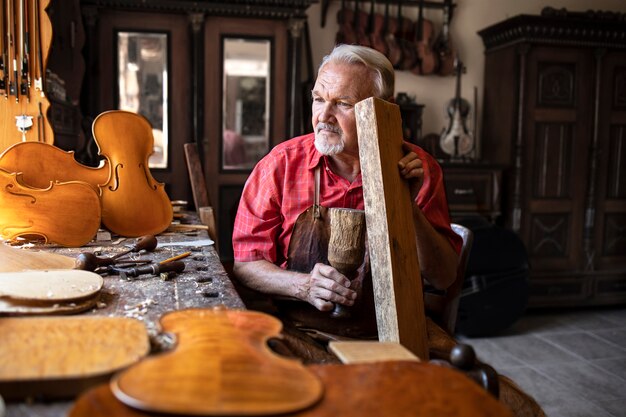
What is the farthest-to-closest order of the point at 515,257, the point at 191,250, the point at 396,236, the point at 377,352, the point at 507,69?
the point at 507,69 → the point at 515,257 → the point at 191,250 → the point at 396,236 → the point at 377,352

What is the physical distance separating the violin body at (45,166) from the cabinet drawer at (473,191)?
3.51m

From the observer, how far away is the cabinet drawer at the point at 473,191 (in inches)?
205

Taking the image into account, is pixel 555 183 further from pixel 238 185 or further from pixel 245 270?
pixel 245 270

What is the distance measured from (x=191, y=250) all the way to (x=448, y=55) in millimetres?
4275

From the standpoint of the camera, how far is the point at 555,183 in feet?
17.9

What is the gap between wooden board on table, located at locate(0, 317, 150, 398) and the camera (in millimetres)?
875

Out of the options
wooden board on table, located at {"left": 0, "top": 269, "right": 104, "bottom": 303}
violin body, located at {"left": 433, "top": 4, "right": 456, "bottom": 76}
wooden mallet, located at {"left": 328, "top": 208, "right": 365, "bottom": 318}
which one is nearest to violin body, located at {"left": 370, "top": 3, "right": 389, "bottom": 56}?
violin body, located at {"left": 433, "top": 4, "right": 456, "bottom": 76}

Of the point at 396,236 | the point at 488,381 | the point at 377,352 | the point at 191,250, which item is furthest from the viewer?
the point at 191,250

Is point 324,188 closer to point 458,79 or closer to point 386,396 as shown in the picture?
point 386,396

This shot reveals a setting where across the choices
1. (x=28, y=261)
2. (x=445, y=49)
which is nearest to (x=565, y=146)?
A: (x=445, y=49)

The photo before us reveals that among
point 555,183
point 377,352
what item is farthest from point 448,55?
point 377,352

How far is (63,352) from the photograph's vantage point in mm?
958

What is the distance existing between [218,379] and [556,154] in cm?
521

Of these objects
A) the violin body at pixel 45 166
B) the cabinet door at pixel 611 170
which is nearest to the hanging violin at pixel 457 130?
the cabinet door at pixel 611 170
